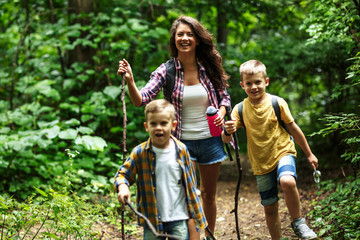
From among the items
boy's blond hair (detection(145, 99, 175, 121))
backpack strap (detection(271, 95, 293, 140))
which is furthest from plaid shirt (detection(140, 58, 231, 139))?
boy's blond hair (detection(145, 99, 175, 121))

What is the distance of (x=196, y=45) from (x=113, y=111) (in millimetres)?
2998

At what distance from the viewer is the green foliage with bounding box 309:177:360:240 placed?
10.9ft

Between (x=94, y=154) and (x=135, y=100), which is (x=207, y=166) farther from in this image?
(x=94, y=154)

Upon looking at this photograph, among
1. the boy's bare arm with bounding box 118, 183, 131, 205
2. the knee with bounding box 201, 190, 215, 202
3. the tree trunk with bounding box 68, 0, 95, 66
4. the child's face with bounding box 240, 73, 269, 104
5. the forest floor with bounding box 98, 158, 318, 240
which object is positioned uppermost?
the tree trunk with bounding box 68, 0, 95, 66

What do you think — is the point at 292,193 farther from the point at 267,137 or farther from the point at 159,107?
the point at 159,107

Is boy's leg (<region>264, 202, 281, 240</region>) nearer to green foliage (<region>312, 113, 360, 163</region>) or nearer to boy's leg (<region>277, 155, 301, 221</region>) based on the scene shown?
boy's leg (<region>277, 155, 301, 221</region>)

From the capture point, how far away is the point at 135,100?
10.1 feet

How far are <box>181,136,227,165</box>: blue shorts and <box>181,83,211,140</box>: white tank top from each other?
5cm

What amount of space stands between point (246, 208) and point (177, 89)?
2860mm

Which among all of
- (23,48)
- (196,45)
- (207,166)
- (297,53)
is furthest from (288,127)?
(23,48)

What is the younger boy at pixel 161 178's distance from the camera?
248 cm

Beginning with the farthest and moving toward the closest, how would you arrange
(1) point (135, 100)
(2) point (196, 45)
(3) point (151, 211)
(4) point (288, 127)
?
(2) point (196, 45) < (4) point (288, 127) < (1) point (135, 100) < (3) point (151, 211)

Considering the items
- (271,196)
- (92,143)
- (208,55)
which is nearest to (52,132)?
(92,143)

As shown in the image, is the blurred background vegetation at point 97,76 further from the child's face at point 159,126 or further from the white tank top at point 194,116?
the child's face at point 159,126
